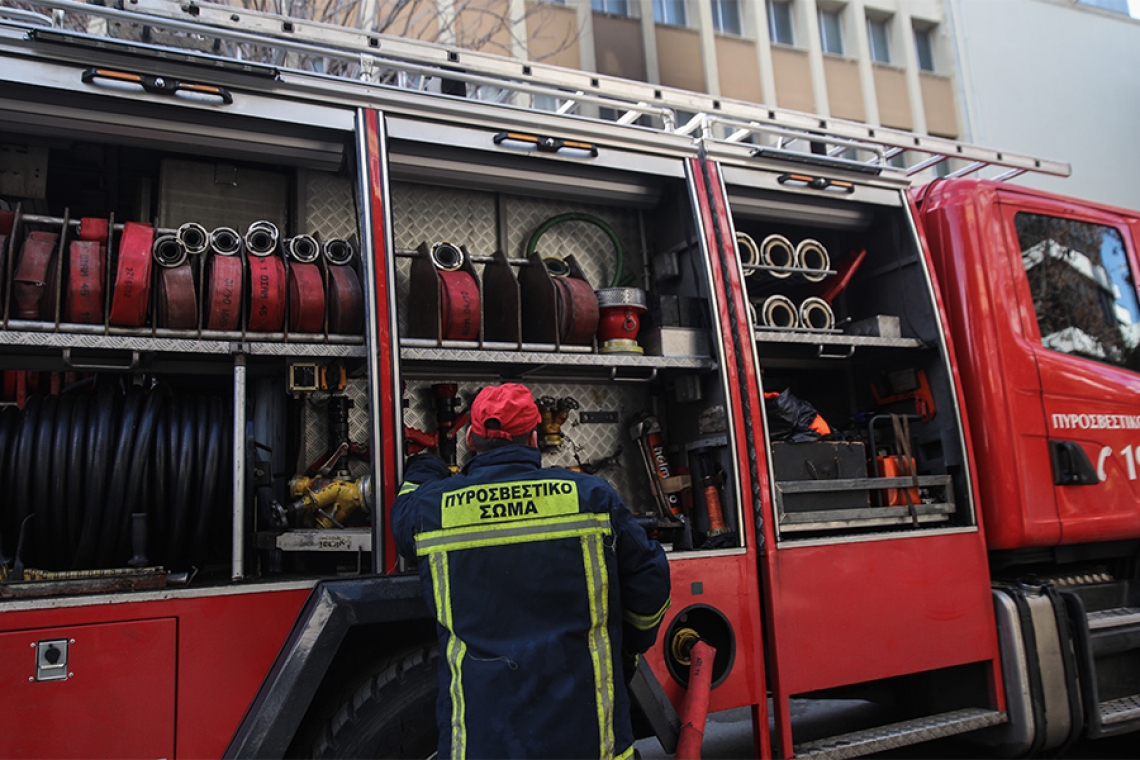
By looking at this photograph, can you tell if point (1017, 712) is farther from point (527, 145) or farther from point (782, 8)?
point (782, 8)

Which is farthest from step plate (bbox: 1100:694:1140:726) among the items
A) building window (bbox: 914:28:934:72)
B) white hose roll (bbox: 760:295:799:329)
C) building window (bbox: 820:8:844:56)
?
building window (bbox: 914:28:934:72)

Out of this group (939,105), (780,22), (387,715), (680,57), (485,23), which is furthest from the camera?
(939,105)

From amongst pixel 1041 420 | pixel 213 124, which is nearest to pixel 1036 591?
pixel 1041 420

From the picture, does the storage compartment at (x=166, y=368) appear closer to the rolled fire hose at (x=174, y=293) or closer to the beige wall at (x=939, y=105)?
the rolled fire hose at (x=174, y=293)

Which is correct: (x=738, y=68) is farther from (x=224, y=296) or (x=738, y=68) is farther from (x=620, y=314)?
(x=224, y=296)

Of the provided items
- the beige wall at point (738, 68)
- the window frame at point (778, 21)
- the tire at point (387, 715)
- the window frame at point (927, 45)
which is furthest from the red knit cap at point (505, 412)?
the window frame at point (927, 45)

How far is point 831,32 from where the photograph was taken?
723 inches

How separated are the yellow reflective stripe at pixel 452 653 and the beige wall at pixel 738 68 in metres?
15.8

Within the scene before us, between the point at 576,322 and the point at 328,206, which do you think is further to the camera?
the point at 328,206

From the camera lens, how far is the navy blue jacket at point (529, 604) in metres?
2.27

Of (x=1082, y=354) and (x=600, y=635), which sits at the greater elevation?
(x=1082, y=354)

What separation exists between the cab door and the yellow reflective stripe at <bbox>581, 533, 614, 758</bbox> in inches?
112

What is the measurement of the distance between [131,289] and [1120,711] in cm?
477

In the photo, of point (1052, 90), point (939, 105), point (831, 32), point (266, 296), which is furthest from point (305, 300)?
point (1052, 90)
